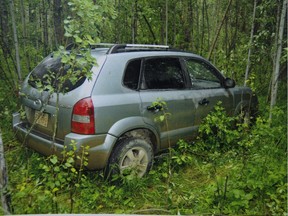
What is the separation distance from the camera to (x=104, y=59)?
351 centimetres

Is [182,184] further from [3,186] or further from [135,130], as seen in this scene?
[3,186]

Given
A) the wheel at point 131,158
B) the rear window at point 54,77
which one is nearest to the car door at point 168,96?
the wheel at point 131,158

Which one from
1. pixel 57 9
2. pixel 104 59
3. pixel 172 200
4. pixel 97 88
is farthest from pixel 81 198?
pixel 57 9

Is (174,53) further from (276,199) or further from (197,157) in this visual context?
(276,199)

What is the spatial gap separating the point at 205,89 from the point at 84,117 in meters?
2.18

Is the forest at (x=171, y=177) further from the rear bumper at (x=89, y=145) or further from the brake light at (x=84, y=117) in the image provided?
the brake light at (x=84, y=117)

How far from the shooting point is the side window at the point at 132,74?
368cm

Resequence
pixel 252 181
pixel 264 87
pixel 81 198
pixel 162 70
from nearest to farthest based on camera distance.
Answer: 1. pixel 252 181
2. pixel 81 198
3. pixel 162 70
4. pixel 264 87

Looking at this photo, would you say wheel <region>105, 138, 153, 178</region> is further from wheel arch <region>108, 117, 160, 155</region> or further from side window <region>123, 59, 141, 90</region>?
side window <region>123, 59, 141, 90</region>

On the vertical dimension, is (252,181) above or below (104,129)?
below

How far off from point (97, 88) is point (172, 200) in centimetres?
152

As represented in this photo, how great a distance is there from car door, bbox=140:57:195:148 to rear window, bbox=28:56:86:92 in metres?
0.89

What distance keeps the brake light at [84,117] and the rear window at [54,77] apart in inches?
9.4

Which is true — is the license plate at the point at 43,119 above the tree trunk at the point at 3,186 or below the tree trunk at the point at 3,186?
above
